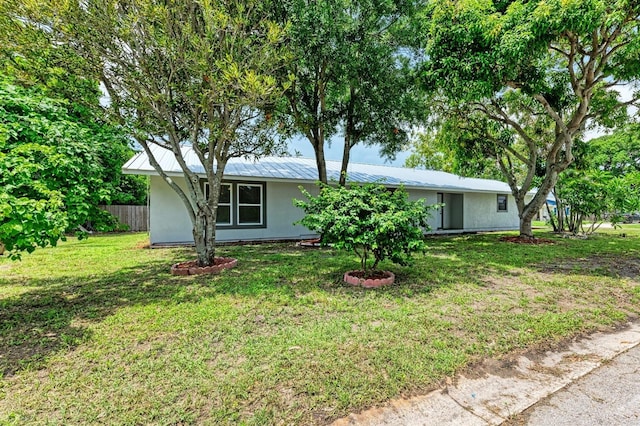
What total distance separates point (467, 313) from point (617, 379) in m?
1.67

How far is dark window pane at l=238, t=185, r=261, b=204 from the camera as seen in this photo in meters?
12.2

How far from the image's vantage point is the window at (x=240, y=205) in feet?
38.9

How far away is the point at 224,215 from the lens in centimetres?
1191

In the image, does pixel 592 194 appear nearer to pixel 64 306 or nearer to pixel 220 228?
pixel 220 228

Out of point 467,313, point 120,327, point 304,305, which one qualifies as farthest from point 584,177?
point 120,327

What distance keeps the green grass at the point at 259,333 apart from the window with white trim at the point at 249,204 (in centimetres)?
512

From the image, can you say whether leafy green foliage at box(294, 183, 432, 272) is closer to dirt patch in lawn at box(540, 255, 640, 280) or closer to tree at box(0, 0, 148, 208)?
tree at box(0, 0, 148, 208)

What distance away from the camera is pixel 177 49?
589 cm

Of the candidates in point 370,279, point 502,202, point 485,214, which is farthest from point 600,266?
point 502,202

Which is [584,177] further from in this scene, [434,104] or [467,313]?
[467,313]

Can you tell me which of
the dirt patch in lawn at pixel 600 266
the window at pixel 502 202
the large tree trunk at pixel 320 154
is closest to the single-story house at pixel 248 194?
the large tree trunk at pixel 320 154

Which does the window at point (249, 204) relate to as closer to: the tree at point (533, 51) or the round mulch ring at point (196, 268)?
the round mulch ring at point (196, 268)

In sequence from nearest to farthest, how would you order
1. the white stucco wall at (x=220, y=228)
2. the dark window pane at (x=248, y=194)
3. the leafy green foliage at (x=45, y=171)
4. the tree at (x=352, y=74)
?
the leafy green foliage at (x=45, y=171), the tree at (x=352, y=74), the white stucco wall at (x=220, y=228), the dark window pane at (x=248, y=194)

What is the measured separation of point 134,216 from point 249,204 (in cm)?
983
